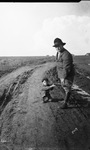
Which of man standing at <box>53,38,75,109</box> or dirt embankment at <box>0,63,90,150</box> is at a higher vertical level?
man standing at <box>53,38,75,109</box>

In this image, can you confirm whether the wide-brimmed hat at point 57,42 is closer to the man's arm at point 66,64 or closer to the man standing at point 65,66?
the man standing at point 65,66

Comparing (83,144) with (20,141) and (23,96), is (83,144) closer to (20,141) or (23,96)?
(20,141)

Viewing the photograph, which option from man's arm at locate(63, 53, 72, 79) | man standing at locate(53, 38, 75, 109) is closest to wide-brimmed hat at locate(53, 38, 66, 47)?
man standing at locate(53, 38, 75, 109)

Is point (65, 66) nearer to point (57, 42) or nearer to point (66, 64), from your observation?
point (66, 64)

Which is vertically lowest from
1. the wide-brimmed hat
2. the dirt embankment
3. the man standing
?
the dirt embankment

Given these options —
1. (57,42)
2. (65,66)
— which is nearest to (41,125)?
(65,66)

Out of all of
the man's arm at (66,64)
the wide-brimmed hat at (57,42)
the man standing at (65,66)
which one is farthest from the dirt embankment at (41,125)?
the wide-brimmed hat at (57,42)

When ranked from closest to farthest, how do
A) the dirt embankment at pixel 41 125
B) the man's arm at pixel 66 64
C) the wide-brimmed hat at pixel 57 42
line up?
1. the dirt embankment at pixel 41 125
2. the man's arm at pixel 66 64
3. the wide-brimmed hat at pixel 57 42

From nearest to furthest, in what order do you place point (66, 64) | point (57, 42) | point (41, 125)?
point (41, 125), point (66, 64), point (57, 42)

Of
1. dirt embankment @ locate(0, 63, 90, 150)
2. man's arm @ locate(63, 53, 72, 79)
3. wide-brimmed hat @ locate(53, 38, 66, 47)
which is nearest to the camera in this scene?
dirt embankment @ locate(0, 63, 90, 150)

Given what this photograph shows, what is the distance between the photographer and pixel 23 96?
6.69 meters

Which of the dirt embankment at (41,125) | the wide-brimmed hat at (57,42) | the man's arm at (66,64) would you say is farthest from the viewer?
the wide-brimmed hat at (57,42)

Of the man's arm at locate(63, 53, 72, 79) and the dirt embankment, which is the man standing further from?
the dirt embankment

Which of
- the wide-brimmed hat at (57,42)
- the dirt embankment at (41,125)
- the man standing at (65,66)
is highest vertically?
the wide-brimmed hat at (57,42)
